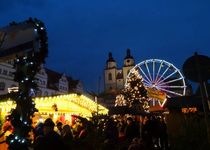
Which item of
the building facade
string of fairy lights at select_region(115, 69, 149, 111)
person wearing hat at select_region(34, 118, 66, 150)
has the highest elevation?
the building facade

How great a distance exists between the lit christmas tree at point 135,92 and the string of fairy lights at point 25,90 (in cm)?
3455

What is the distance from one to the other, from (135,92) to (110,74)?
6842 centimetres

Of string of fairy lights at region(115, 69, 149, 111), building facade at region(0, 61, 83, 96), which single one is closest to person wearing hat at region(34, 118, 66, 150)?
string of fairy lights at region(115, 69, 149, 111)

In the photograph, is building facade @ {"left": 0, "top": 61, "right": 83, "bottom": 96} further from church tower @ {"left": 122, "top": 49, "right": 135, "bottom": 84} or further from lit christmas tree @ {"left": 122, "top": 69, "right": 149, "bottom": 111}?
church tower @ {"left": 122, "top": 49, "right": 135, "bottom": 84}

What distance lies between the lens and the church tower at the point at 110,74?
110 meters

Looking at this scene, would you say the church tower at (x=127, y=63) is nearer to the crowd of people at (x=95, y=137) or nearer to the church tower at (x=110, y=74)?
Result: the church tower at (x=110, y=74)

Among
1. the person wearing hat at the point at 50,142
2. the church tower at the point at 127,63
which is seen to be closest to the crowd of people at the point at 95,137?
the person wearing hat at the point at 50,142

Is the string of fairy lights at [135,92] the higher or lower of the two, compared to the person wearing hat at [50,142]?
higher

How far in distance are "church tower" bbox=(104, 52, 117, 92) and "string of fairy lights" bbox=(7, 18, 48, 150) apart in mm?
99084

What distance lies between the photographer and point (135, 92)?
143ft

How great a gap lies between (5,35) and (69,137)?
375cm

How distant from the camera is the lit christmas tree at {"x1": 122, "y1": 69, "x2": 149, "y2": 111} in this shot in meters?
42.7

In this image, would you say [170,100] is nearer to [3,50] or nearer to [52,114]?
[52,114]

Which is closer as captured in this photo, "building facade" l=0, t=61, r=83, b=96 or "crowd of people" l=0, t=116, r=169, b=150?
"crowd of people" l=0, t=116, r=169, b=150
